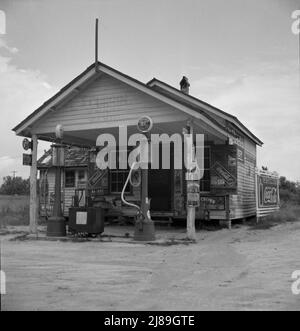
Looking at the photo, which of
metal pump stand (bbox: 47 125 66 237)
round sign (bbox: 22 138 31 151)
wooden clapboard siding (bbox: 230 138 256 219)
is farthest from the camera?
wooden clapboard siding (bbox: 230 138 256 219)

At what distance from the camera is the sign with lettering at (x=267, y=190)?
18609mm

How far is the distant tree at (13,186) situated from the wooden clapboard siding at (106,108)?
64.3 metres

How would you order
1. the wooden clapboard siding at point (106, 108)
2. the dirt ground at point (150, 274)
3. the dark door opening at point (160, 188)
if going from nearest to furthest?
the dirt ground at point (150, 274)
the wooden clapboard siding at point (106, 108)
the dark door opening at point (160, 188)

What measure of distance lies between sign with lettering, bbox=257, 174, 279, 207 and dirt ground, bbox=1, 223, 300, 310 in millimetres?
6026

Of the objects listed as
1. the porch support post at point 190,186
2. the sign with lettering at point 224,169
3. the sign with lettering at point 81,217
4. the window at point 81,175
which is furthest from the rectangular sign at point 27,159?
the window at point 81,175

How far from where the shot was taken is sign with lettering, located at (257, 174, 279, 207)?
61.1 feet

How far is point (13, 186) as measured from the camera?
260 ft

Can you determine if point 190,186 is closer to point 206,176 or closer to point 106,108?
point 106,108

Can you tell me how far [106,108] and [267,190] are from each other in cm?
895

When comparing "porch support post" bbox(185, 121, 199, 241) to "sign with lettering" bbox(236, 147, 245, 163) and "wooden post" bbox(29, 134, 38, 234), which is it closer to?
"wooden post" bbox(29, 134, 38, 234)

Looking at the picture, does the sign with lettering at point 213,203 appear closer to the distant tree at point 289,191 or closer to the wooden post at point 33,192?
the wooden post at point 33,192

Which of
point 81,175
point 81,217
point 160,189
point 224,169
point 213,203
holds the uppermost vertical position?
point 81,175

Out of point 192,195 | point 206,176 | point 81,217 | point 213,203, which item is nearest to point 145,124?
point 192,195

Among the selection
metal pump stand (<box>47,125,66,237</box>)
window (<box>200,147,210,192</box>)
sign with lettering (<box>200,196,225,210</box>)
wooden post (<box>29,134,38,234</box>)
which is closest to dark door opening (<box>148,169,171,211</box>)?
window (<box>200,147,210,192</box>)
